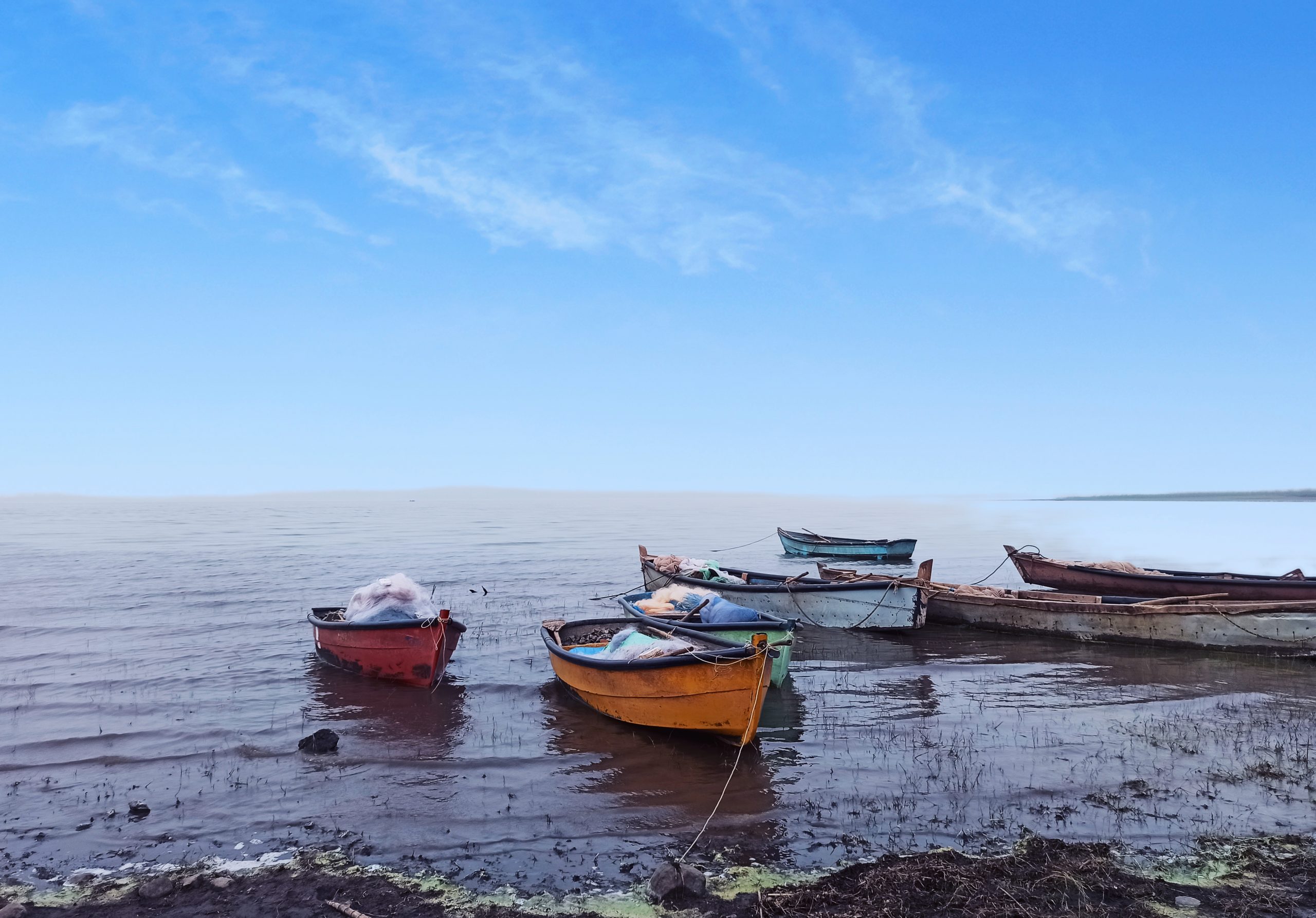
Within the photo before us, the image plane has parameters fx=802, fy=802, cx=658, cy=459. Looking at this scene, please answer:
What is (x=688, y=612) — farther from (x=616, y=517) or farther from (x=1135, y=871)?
(x=616, y=517)

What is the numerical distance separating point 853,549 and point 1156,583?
897 inches

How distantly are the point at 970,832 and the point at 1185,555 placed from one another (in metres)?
43.4

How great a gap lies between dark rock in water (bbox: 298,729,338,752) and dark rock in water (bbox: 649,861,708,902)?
591cm

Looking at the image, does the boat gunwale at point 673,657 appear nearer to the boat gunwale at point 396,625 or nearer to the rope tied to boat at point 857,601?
the boat gunwale at point 396,625

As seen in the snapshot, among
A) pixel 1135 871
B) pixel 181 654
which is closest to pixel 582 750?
pixel 1135 871

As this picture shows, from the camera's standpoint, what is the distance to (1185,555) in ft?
142

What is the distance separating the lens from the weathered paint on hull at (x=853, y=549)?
1629 inches

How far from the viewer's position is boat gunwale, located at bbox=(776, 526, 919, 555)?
4159 centimetres

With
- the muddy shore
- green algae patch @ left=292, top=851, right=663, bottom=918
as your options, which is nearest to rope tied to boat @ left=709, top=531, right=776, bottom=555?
the muddy shore

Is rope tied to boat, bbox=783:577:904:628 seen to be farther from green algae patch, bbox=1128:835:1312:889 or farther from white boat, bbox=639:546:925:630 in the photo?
green algae patch, bbox=1128:835:1312:889

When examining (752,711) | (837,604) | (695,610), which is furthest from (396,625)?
(837,604)

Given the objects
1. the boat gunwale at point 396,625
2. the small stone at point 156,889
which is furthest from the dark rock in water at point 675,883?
the boat gunwale at point 396,625

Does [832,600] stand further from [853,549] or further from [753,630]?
[853,549]

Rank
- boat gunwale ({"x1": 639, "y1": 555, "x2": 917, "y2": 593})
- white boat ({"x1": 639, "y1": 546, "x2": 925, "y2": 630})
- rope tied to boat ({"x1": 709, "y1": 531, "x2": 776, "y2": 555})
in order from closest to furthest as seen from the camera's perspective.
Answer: white boat ({"x1": 639, "y1": 546, "x2": 925, "y2": 630})
boat gunwale ({"x1": 639, "y1": 555, "x2": 917, "y2": 593})
rope tied to boat ({"x1": 709, "y1": 531, "x2": 776, "y2": 555})
